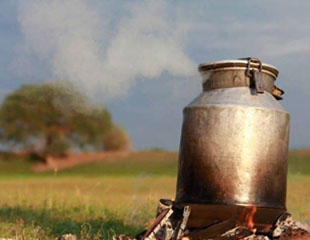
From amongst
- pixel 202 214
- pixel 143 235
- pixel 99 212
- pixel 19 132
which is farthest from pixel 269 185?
pixel 19 132

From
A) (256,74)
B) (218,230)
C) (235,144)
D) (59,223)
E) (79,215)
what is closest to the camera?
(218,230)

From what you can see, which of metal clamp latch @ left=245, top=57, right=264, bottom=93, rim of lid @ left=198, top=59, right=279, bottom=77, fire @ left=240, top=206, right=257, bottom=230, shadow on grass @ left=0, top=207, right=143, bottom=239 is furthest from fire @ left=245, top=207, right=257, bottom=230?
shadow on grass @ left=0, top=207, right=143, bottom=239

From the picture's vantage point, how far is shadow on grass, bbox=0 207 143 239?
925cm

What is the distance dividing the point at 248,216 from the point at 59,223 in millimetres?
4242

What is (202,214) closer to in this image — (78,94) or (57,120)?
(78,94)

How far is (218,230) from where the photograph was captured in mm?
6855

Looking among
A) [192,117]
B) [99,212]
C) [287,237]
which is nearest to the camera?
[287,237]

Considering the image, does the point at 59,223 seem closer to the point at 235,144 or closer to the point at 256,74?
the point at 235,144

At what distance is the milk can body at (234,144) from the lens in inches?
275

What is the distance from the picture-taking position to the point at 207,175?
706 centimetres

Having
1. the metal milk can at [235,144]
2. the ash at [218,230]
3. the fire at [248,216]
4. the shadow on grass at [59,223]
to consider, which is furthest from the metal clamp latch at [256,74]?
the shadow on grass at [59,223]

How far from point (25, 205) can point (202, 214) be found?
6456 mm

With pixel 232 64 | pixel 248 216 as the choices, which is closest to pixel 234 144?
pixel 248 216

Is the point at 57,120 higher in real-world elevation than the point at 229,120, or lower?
higher
